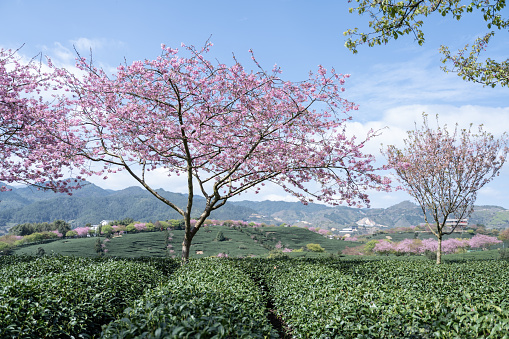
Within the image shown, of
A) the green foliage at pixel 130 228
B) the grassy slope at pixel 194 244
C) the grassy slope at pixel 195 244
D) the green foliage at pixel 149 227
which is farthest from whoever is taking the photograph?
the green foliage at pixel 149 227

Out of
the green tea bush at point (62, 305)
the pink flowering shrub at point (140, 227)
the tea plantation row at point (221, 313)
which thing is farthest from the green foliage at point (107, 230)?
the tea plantation row at point (221, 313)

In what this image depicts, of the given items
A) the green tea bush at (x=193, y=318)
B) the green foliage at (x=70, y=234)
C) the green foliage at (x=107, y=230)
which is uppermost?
the green tea bush at (x=193, y=318)

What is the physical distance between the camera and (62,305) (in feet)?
19.6

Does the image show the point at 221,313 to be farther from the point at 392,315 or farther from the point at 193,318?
the point at 392,315

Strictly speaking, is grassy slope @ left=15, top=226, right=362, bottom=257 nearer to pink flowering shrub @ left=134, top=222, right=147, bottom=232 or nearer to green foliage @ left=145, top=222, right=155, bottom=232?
pink flowering shrub @ left=134, top=222, right=147, bottom=232

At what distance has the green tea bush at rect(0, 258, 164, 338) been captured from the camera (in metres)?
5.17

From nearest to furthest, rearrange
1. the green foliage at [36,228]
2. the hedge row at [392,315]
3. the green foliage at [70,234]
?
the hedge row at [392,315], the green foliage at [36,228], the green foliage at [70,234]

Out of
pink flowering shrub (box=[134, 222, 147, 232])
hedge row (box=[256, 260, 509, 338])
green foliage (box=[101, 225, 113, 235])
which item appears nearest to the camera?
hedge row (box=[256, 260, 509, 338])

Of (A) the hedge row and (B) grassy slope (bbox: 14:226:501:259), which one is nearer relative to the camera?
(A) the hedge row

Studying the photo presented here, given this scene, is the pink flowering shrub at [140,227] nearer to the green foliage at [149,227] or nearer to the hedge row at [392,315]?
the green foliage at [149,227]

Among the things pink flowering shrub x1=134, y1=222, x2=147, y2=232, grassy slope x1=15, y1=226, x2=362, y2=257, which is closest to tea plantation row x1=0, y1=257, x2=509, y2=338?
grassy slope x1=15, y1=226, x2=362, y2=257

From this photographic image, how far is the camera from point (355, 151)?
14.6m

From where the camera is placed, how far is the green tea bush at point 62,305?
517 centimetres

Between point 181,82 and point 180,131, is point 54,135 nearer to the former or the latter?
point 180,131
